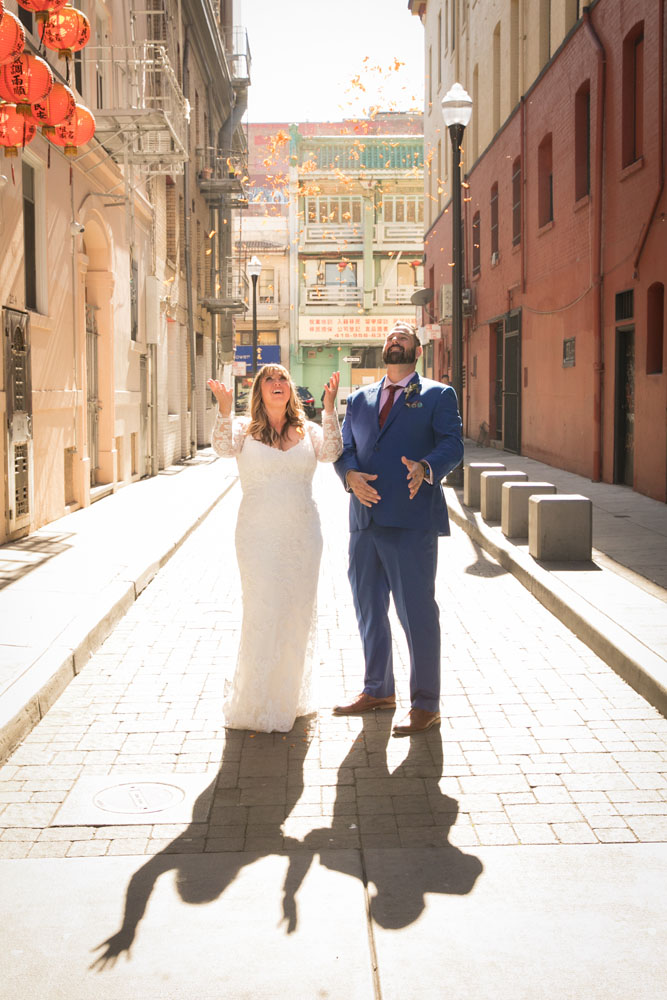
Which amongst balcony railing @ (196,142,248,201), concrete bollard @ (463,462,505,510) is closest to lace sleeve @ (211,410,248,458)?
concrete bollard @ (463,462,505,510)

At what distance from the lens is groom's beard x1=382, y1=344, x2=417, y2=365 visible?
534cm

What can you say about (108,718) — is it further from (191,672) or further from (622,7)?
(622,7)

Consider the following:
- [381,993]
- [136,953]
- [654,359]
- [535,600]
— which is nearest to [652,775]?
[381,993]

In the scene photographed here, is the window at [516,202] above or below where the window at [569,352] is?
above

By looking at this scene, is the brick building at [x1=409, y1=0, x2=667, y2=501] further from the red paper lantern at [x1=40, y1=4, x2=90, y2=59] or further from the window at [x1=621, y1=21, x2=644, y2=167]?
the red paper lantern at [x1=40, y1=4, x2=90, y2=59]

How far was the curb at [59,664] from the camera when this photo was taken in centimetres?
509

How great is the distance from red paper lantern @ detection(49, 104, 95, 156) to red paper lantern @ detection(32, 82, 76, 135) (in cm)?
18

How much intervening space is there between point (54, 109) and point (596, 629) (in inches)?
253

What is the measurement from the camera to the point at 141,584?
902 cm

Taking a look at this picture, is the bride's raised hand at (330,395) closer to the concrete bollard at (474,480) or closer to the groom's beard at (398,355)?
the groom's beard at (398,355)

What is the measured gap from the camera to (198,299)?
29422mm

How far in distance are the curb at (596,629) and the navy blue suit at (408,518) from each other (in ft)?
4.10

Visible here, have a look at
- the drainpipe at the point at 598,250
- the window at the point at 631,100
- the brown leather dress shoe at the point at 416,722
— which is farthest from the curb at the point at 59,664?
the window at the point at 631,100

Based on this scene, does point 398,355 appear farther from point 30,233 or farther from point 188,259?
point 188,259
